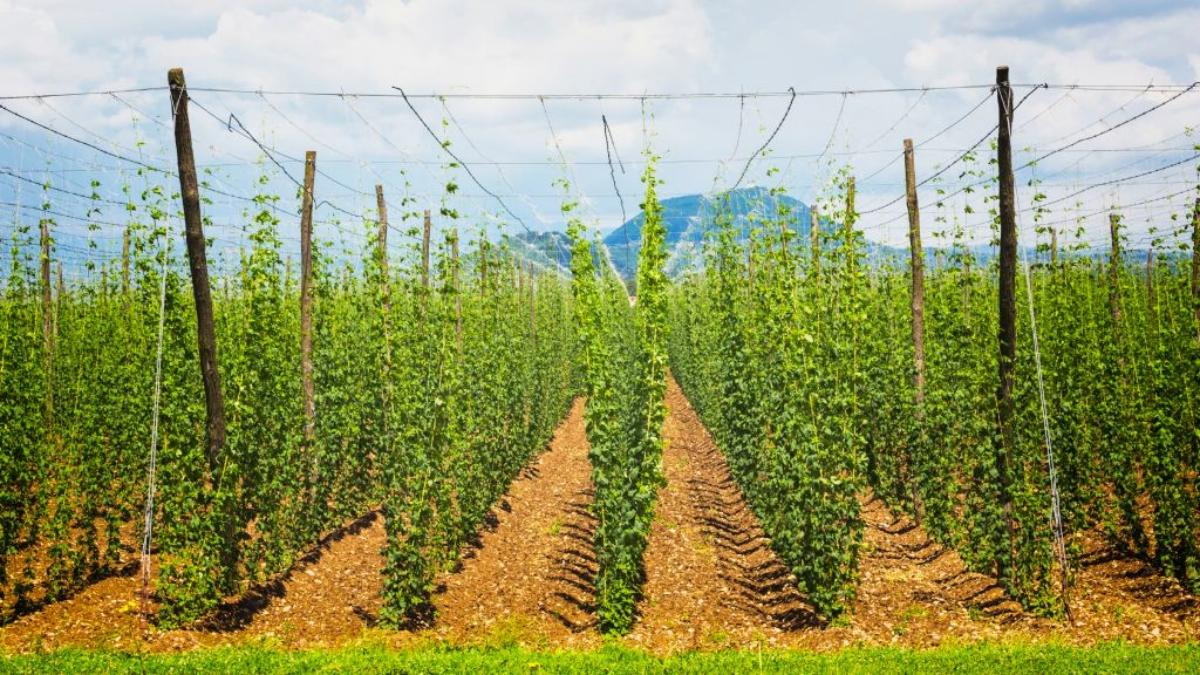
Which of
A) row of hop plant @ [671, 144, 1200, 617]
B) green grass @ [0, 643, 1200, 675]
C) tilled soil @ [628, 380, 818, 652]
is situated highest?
row of hop plant @ [671, 144, 1200, 617]

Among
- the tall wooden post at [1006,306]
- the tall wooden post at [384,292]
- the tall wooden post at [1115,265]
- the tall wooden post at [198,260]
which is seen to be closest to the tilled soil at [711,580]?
the tall wooden post at [1006,306]

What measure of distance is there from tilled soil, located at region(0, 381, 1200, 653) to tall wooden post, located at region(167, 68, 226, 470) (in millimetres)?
2345

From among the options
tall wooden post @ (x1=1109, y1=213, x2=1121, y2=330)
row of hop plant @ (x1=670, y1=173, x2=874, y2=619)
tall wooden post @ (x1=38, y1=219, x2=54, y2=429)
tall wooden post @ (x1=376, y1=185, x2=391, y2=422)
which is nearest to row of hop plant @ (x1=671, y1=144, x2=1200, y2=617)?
row of hop plant @ (x1=670, y1=173, x2=874, y2=619)

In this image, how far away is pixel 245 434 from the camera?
10305 mm

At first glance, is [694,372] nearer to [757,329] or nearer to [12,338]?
[757,329]

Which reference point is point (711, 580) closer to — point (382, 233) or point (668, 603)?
point (668, 603)

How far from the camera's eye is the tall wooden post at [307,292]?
13641 millimetres

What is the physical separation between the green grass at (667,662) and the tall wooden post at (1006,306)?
2166 millimetres

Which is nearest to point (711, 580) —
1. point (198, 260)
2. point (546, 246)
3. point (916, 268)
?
point (916, 268)

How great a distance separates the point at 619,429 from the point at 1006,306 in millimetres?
5407

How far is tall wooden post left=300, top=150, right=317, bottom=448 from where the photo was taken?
13641 millimetres

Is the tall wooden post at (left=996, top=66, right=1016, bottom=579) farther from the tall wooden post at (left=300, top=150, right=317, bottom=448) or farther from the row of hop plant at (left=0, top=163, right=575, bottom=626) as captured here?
the tall wooden post at (left=300, top=150, right=317, bottom=448)

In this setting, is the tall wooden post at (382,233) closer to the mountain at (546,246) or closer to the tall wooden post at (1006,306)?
the mountain at (546,246)

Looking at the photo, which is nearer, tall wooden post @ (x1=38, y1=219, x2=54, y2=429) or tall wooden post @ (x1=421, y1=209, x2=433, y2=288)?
tall wooden post @ (x1=38, y1=219, x2=54, y2=429)
